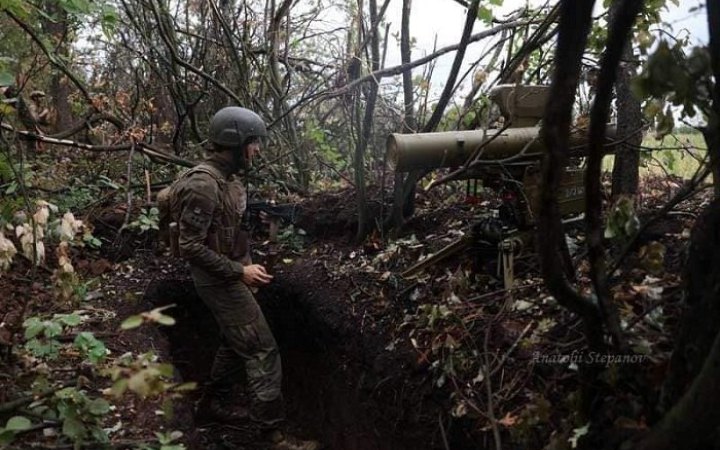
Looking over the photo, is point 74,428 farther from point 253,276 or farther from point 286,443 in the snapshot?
point 286,443

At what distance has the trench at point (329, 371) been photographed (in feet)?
13.1

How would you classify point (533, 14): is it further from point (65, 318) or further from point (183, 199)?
point (65, 318)

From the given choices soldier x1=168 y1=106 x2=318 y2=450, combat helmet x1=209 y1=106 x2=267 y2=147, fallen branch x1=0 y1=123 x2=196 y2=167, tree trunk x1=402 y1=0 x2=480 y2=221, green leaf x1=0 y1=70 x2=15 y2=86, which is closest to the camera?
green leaf x1=0 y1=70 x2=15 y2=86

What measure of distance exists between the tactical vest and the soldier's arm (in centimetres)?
8

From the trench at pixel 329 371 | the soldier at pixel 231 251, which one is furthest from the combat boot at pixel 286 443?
the trench at pixel 329 371

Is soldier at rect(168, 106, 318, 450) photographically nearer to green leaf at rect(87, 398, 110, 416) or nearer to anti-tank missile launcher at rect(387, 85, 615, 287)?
anti-tank missile launcher at rect(387, 85, 615, 287)

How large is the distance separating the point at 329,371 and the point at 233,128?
219cm

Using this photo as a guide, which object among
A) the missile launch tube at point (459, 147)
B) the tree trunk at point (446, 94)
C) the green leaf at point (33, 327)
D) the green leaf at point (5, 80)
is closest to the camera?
the green leaf at point (33, 327)

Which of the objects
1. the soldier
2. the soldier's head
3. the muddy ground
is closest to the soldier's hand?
the soldier

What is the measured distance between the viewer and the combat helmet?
4.55 m

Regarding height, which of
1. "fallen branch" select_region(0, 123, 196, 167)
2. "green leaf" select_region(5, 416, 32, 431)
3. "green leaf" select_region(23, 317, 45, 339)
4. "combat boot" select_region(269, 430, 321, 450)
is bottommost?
→ "combat boot" select_region(269, 430, 321, 450)

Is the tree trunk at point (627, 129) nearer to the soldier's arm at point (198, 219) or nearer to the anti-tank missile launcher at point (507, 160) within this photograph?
the anti-tank missile launcher at point (507, 160)

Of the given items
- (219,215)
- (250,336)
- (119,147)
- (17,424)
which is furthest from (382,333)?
(119,147)

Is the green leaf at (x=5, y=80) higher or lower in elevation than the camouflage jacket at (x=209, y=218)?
higher
